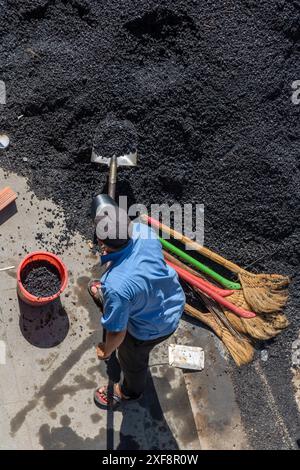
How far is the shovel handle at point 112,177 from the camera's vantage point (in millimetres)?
5570

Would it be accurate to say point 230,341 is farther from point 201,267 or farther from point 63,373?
point 63,373

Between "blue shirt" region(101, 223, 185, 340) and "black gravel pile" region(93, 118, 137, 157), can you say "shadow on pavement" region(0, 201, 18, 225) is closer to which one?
"black gravel pile" region(93, 118, 137, 157)

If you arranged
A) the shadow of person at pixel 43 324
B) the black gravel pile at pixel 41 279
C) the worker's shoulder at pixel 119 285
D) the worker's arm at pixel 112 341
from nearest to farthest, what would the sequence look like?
the worker's shoulder at pixel 119 285 → the worker's arm at pixel 112 341 → the black gravel pile at pixel 41 279 → the shadow of person at pixel 43 324

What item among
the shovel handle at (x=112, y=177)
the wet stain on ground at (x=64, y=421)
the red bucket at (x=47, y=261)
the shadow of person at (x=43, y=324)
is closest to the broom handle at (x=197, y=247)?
the shovel handle at (x=112, y=177)

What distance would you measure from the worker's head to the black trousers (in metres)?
0.92

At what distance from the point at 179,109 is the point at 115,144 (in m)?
0.70

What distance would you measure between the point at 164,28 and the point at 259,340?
3161 mm

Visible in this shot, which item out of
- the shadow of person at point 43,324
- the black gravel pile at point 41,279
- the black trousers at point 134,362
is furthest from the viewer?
the shadow of person at point 43,324

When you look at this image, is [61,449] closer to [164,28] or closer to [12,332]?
[12,332]

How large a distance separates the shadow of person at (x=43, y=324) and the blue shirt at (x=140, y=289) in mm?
1224

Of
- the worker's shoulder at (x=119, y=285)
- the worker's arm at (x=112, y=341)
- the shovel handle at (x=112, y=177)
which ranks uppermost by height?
the worker's shoulder at (x=119, y=285)

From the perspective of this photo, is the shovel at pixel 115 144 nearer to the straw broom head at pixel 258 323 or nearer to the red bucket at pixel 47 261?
the red bucket at pixel 47 261

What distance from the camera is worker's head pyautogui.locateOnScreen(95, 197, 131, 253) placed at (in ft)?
13.5
